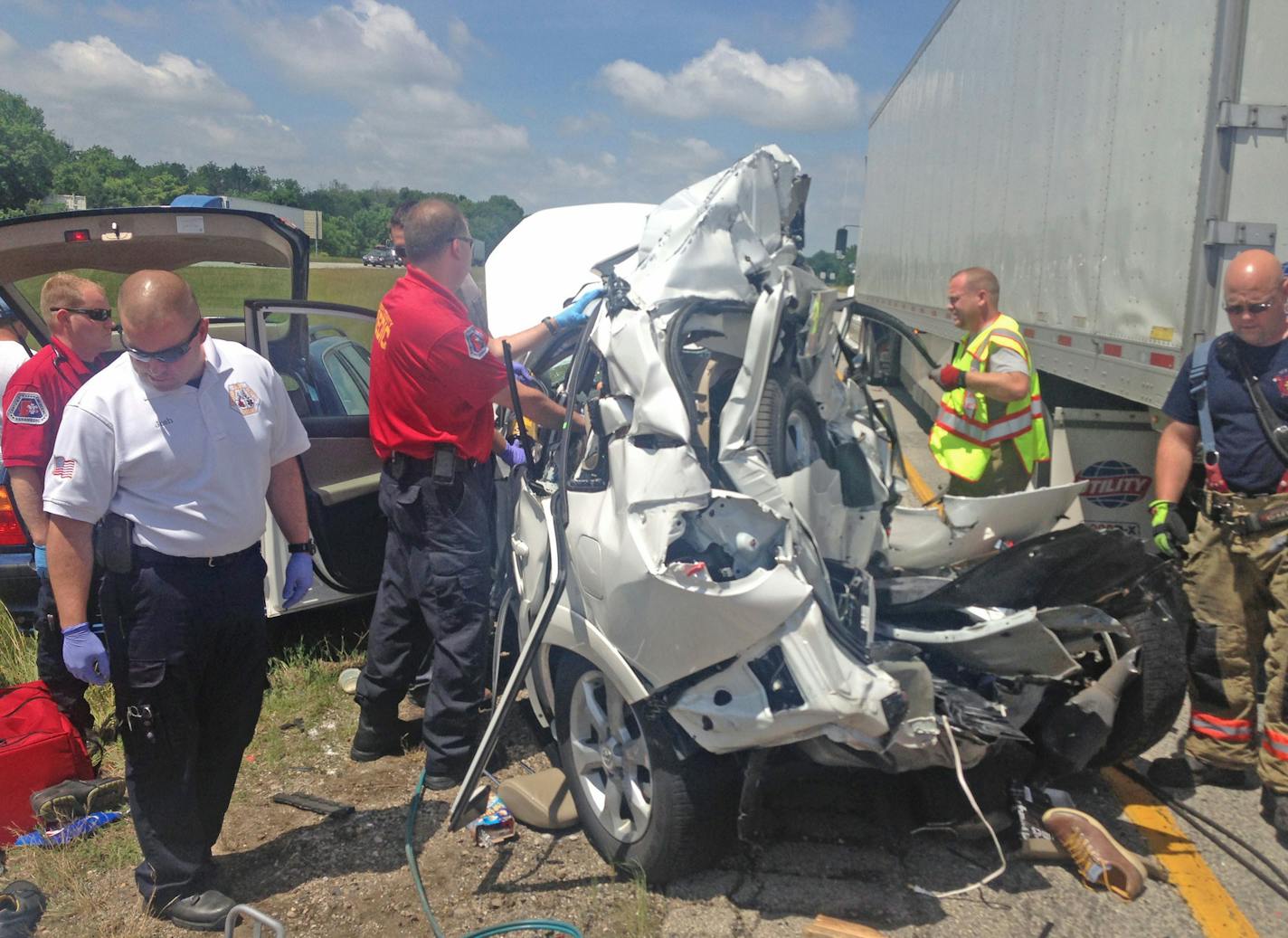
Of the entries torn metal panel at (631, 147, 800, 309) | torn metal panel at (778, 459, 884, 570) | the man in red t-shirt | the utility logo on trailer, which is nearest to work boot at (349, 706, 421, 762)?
the man in red t-shirt

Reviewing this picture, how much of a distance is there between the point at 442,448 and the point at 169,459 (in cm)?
104

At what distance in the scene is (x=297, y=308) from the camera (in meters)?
4.70

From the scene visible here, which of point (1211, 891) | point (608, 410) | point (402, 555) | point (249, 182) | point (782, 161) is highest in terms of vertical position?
point (249, 182)

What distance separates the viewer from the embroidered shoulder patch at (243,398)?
10.3 ft

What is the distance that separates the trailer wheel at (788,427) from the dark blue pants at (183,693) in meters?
1.72

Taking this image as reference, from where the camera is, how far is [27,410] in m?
3.72

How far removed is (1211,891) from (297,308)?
14.2ft

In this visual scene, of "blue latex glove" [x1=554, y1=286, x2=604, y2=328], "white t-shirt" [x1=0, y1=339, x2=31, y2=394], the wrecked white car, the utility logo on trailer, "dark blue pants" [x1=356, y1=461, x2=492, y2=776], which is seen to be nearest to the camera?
the wrecked white car

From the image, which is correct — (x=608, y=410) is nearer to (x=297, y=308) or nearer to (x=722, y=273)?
(x=722, y=273)

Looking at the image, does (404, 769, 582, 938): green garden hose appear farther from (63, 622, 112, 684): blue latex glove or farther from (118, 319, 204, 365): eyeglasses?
(118, 319, 204, 365): eyeglasses

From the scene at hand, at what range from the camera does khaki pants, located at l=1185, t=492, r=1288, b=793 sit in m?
3.59

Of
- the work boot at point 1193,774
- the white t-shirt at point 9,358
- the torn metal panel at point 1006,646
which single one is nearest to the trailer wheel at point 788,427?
the torn metal panel at point 1006,646

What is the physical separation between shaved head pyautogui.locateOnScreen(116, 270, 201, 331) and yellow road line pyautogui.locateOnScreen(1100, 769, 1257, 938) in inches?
139

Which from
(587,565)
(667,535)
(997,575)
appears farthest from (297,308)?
(997,575)
